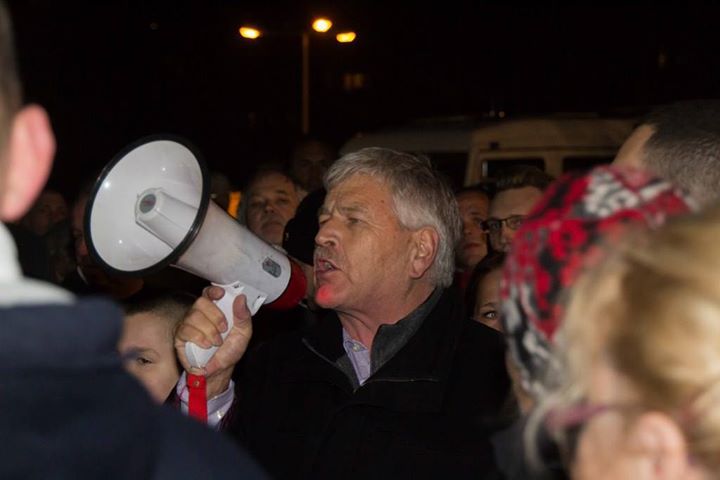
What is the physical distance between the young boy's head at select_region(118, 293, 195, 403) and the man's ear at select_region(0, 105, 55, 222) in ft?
8.22

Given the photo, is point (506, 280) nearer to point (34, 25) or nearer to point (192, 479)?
point (192, 479)

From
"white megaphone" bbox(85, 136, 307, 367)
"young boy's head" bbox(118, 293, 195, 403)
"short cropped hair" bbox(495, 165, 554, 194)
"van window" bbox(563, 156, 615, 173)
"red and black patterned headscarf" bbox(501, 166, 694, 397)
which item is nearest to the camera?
"red and black patterned headscarf" bbox(501, 166, 694, 397)

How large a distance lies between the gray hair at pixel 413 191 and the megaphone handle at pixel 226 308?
0.52m

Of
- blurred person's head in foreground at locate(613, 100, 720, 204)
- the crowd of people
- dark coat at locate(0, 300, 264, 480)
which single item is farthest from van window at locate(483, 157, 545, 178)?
dark coat at locate(0, 300, 264, 480)

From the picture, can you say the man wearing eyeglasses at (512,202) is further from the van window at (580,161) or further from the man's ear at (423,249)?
the van window at (580,161)

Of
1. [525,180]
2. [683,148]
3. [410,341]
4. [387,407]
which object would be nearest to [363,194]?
[410,341]

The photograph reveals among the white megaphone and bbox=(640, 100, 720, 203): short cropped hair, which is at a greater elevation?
bbox=(640, 100, 720, 203): short cropped hair

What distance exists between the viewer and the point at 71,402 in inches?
45.6

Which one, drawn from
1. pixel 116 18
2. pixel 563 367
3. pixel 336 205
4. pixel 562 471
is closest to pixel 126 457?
pixel 563 367

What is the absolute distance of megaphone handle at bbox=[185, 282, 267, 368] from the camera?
3.36 m

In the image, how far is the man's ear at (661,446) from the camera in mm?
1258

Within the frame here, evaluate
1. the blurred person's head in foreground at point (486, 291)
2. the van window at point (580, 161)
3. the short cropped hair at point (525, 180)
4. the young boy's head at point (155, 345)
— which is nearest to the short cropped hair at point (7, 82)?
the young boy's head at point (155, 345)

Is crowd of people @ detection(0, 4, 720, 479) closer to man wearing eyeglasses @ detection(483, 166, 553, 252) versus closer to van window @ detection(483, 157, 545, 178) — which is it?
man wearing eyeglasses @ detection(483, 166, 553, 252)

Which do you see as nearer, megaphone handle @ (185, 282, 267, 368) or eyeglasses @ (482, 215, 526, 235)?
megaphone handle @ (185, 282, 267, 368)
